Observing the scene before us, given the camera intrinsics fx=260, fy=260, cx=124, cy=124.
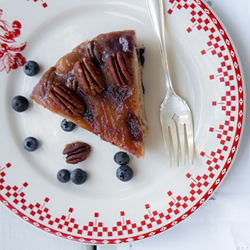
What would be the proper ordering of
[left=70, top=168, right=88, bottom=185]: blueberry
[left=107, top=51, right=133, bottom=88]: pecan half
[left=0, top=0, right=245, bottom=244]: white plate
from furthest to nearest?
[left=70, top=168, right=88, bottom=185]: blueberry < [left=0, top=0, right=245, bottom=244]: white plate < [left=107, top=51, right=133, bottom=88]: pecan half

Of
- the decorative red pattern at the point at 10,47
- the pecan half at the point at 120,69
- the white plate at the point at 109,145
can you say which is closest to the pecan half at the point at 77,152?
the white plate at the point at 109,145

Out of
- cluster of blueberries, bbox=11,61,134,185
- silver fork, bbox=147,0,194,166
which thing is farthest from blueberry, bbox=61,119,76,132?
silver fork, bbox=147,0,194,166

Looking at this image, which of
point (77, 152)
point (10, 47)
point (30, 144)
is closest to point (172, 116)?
Answer: point (77, 152)

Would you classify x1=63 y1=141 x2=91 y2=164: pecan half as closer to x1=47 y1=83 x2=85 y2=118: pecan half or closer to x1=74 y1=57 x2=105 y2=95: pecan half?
x1=47 y1=83 x2=85 y2=118: pecan half

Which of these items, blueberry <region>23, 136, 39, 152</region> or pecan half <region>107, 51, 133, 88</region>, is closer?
pecan half <region>107, 51, 133, 88</region>

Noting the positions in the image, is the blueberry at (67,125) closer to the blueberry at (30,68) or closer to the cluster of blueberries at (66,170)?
the cluster of blueberries at (66,170)

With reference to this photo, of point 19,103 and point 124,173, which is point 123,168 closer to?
point 124,173
